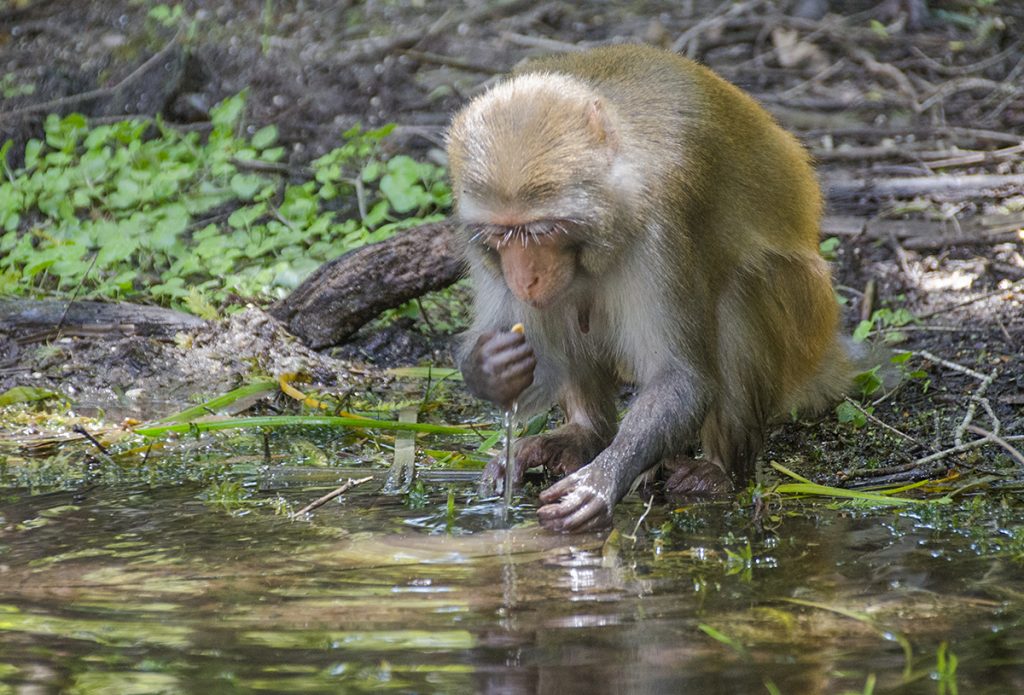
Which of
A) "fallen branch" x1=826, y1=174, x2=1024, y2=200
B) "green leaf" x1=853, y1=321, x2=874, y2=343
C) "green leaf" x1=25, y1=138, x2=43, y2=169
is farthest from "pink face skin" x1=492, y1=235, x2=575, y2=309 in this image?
"green leaf" x1=25, y1=138, x2=43, y2=169

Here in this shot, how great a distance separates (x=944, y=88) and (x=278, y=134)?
4708mm

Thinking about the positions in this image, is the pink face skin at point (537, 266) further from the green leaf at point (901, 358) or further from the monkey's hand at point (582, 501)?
the green leaf at point (901, 358)

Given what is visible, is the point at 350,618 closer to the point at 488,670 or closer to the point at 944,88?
the point at 488,670

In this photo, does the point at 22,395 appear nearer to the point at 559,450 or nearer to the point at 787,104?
the point at 559,450

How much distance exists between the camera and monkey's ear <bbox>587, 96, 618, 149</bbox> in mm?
4441

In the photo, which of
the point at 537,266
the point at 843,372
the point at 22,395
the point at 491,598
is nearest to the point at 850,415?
the point at 843,372

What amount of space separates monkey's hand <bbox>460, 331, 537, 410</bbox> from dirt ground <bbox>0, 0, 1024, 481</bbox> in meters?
1.23

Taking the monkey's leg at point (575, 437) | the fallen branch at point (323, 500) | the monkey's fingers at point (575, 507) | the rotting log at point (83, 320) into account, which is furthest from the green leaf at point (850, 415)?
the rotting log at point (83, 320)

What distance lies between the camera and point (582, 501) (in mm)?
4500

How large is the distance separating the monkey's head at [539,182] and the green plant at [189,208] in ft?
9.96

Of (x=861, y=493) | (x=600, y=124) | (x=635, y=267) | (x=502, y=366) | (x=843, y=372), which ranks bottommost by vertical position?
(x=861, y=493)

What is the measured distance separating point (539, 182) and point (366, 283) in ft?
8.29

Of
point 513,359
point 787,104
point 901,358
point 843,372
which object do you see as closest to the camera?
point 513,359

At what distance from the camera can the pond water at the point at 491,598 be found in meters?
3.02
